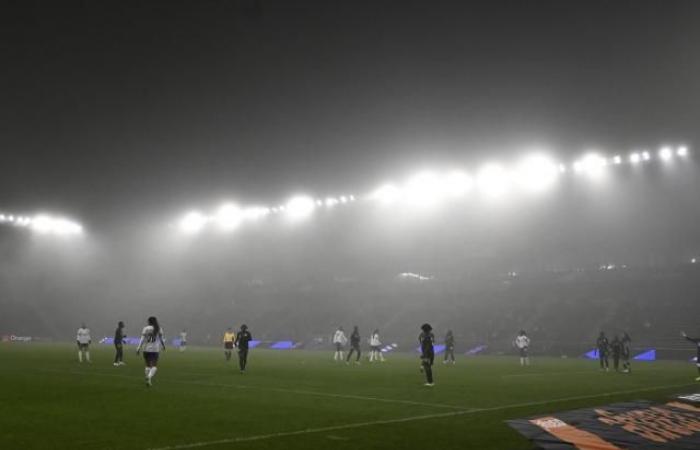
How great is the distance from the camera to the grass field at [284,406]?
11469 mm

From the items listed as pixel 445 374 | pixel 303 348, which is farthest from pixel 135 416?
pixel 303 348

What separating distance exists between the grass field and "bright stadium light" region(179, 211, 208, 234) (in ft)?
204

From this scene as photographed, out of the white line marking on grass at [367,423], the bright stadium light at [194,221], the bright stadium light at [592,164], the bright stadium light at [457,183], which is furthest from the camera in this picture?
the bright stadium light at [194,221]

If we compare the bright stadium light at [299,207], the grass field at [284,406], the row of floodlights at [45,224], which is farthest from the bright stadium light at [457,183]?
the row of floodlights at [45,224]

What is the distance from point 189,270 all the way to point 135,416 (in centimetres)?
8663

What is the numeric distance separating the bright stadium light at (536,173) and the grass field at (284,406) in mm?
30176

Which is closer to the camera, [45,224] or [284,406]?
[284,406]

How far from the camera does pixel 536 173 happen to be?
6006cm

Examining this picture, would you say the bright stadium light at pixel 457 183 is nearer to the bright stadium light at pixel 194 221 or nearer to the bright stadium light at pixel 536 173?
the bright stadium light at pixel 536 173

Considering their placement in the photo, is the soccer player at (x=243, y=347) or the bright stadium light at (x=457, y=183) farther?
the bright stadium light at (x=457, y=183)

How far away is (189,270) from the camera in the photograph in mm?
98062

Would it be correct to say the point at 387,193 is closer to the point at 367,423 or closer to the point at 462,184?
the point at 462,184

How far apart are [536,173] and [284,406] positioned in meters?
49.5

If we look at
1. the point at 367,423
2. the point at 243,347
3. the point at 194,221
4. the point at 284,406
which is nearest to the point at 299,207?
the point at 194,221
